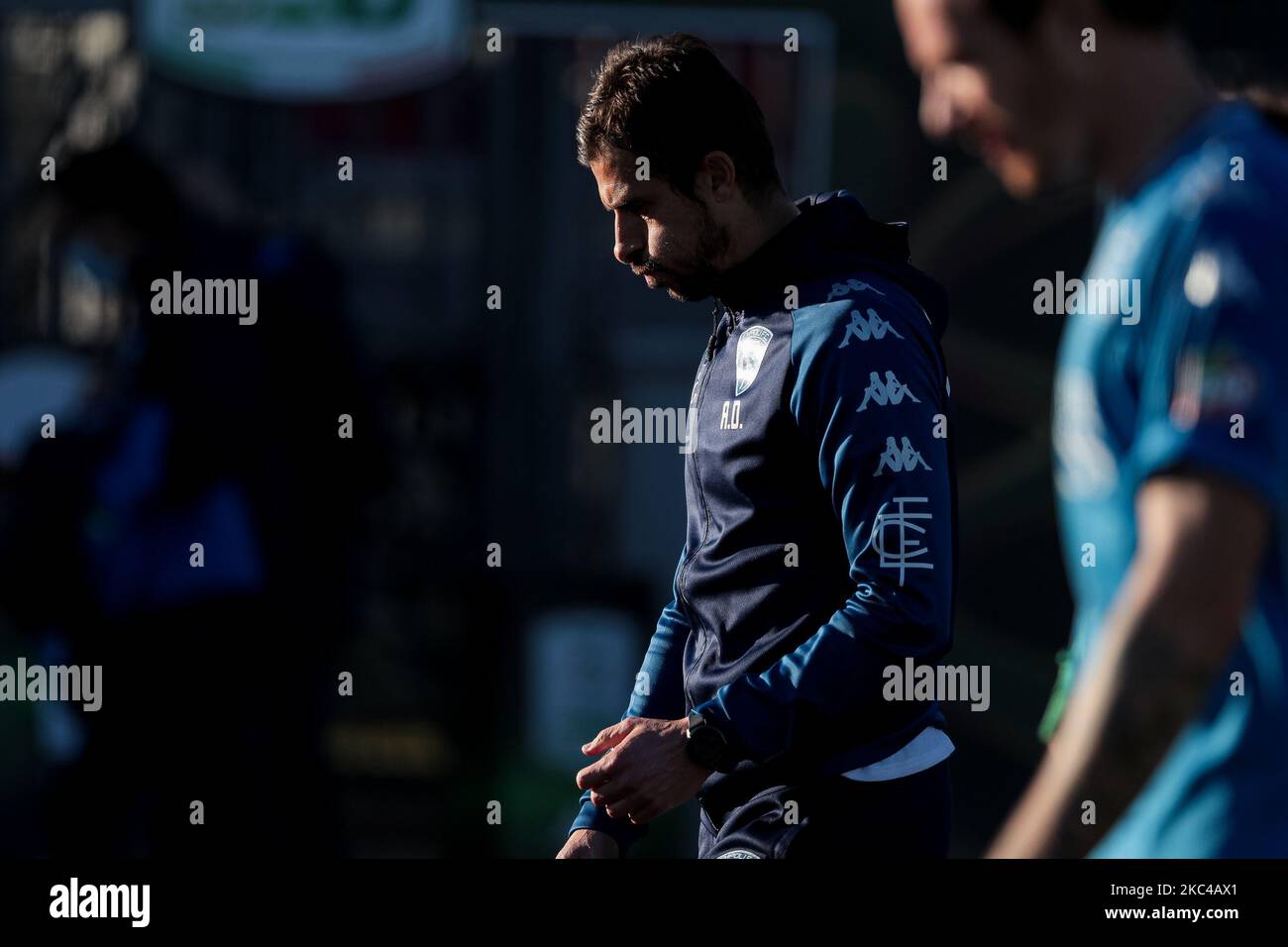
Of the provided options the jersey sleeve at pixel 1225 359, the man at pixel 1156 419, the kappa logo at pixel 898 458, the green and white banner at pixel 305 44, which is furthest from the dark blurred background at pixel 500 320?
the jersey sleeve at pixel 1225 359

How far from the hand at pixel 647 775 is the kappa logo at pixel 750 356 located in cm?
49

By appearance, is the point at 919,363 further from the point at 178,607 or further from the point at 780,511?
the point at 178,607

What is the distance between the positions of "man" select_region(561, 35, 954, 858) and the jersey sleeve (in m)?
0.75

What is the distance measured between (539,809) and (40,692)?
70.9 inches

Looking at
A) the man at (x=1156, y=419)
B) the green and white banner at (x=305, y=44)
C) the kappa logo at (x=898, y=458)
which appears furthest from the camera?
the green and white banner at (x=305, y=44)

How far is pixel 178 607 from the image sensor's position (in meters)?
4.20

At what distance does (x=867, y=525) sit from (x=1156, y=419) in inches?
30.6

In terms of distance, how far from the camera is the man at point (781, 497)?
7.55 ft

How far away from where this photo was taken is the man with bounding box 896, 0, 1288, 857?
4.84 feet

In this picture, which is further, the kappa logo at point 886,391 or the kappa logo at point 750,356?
the kappa logo at point 750,356

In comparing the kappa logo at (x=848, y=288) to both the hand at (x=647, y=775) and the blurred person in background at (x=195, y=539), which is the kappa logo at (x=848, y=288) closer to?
the hand at (x=647, y=775)

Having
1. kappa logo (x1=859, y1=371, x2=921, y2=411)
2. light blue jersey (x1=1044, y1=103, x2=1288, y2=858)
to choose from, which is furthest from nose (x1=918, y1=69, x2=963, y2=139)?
kappa logo (x1=859, y1=371, x2=921, y2=411)

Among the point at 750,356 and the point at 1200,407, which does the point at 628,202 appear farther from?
the point at 1200,407

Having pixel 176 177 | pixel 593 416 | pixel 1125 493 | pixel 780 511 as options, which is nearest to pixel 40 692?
pixel 176 177
